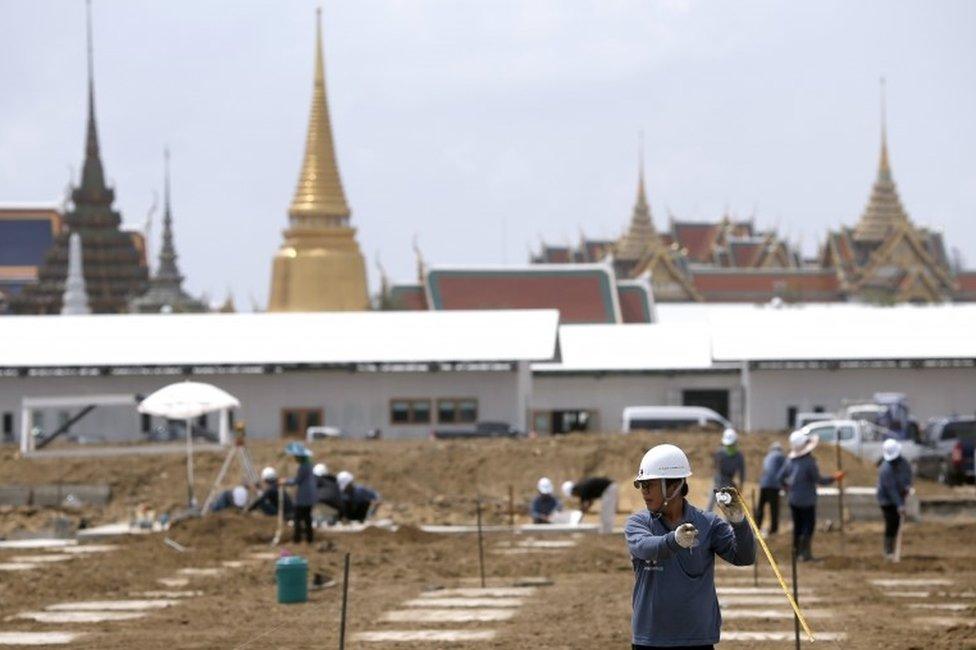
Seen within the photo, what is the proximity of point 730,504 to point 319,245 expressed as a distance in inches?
3382

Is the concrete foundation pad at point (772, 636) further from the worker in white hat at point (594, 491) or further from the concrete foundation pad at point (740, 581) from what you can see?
the worker in white hat at point (594, 491)

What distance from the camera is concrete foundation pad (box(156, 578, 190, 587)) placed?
2105 cm

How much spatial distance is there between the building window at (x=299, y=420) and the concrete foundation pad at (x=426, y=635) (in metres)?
36.3

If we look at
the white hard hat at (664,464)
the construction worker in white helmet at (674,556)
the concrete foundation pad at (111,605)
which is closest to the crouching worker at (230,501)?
the concrete foundation pad at (111,605)

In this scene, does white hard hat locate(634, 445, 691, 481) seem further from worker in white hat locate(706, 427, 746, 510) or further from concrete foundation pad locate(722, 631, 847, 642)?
worker in white hat locate(706, 427, 746, 510)

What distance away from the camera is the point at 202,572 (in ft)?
73.9

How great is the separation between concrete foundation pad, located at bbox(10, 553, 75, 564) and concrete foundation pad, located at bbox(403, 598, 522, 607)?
6.78 m

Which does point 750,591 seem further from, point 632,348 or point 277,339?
point 632,348

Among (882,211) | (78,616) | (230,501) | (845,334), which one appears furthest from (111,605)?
(882,211)

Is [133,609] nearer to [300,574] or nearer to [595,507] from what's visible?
[300,574]

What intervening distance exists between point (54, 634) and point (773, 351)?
1539 inches

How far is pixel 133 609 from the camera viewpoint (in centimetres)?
1859

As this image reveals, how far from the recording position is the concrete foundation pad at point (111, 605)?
18.7 metres

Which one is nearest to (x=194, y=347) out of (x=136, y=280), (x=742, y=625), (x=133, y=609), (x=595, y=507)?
(x=595, y=507)
